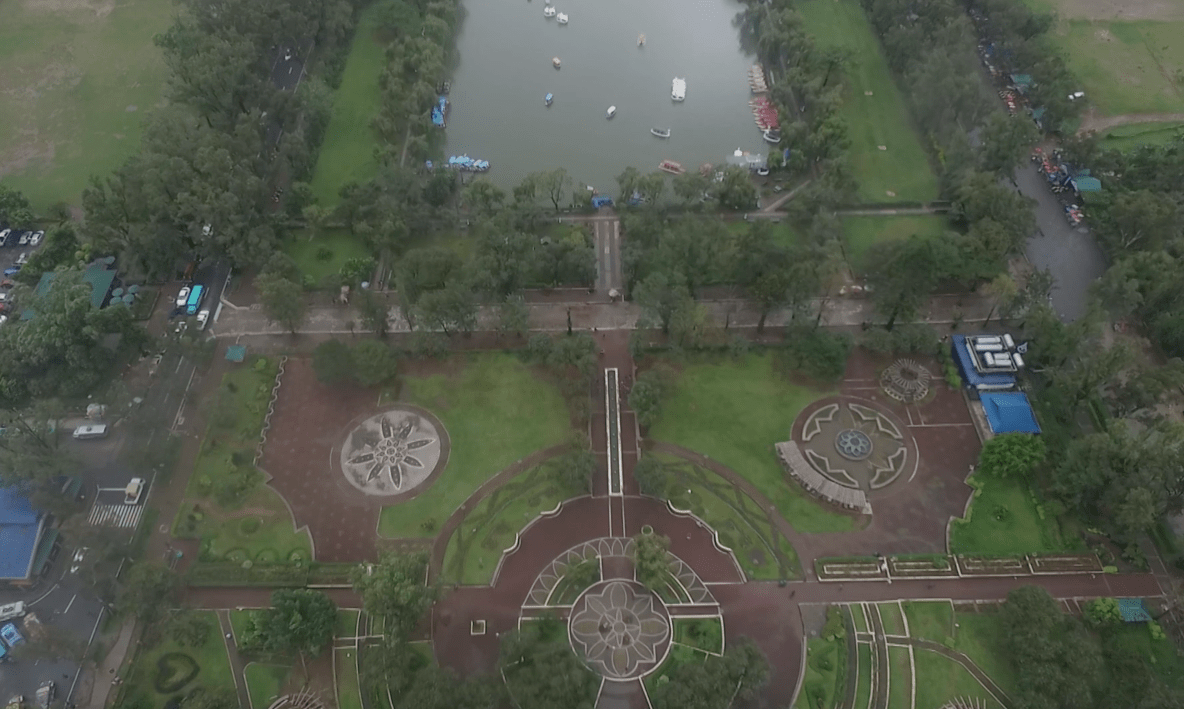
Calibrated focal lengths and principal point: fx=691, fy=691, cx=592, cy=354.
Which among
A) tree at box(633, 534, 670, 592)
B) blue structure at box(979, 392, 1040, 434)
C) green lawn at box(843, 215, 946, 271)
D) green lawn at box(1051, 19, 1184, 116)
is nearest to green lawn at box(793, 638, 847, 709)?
tree at box(633, 534, 670, 592)

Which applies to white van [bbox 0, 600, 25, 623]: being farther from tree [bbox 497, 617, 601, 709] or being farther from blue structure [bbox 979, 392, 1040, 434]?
blue structure [bbox 979, 392, 1040, 434]

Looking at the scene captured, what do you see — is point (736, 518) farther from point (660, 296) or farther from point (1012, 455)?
point (1012, 455)

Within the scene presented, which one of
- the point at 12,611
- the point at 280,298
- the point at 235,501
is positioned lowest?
the point at 12,611

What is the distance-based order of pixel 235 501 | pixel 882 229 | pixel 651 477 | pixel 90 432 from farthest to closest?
pixel 882 229 → pixel 90 432 → pixel 235 501 → pixel 651 477

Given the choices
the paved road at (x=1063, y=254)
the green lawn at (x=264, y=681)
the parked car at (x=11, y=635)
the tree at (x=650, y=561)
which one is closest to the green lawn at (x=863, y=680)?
the tree at (x=650, y=561)

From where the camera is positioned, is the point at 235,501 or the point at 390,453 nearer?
the point at 235,501

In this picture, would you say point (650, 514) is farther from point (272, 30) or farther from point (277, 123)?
point (272, 30)

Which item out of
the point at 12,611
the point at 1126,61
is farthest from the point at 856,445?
the point at 1126,61

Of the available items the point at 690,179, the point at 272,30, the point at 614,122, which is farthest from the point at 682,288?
the point at 272,30
